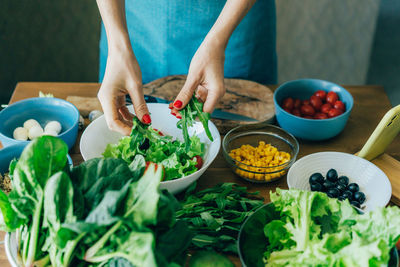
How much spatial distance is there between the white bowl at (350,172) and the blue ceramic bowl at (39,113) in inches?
33.8

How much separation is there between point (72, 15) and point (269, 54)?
1.79m

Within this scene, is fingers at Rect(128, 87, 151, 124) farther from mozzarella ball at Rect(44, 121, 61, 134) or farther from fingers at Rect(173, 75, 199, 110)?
mozzarella ball at Rect(44, 121, 61, 134)

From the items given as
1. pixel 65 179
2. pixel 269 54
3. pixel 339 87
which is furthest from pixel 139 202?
pixel 269 54

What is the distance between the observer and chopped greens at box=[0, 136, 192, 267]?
2.41ft

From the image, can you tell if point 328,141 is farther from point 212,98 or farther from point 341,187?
point 212,98

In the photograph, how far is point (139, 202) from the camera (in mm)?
752

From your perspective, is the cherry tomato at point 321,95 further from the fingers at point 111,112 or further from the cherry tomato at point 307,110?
the fingers at point 111,112

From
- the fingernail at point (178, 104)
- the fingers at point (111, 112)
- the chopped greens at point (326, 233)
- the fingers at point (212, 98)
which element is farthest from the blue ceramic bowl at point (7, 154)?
the chopped greens at point (326, 233)

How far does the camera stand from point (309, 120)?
1444 mm

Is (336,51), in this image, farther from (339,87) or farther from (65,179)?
(65,179)

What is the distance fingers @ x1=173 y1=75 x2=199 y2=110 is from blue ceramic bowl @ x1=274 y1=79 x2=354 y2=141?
1.35ft

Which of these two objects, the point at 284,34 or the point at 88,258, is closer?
the point at 88,258

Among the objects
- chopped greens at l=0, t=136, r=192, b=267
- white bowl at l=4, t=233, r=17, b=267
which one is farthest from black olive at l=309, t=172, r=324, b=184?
white bowl at l=4, t=233, r=17, b=267

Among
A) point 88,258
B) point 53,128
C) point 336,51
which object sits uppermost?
point 88,258
